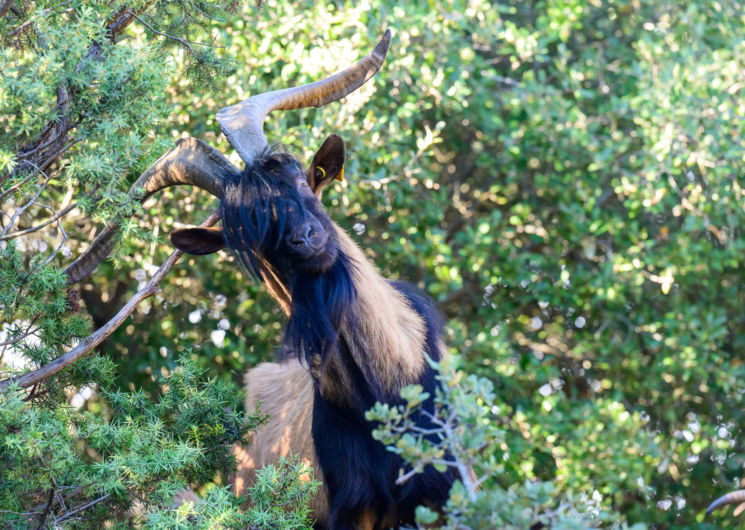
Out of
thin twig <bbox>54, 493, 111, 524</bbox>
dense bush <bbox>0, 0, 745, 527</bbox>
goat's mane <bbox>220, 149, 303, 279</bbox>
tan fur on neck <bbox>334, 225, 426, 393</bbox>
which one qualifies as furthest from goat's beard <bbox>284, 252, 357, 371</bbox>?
dense bush <bbox>0, 0, 745, 527</bbox>

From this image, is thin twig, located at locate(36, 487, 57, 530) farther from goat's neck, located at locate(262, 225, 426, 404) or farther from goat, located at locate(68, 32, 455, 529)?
goat's neck, located at locate(262, 225, 426, 404)

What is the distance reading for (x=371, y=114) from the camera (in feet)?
19.9

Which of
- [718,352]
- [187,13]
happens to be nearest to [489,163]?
[718,352]

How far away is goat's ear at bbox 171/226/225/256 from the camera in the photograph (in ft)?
13.2

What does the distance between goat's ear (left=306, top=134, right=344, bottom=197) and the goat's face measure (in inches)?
13.9

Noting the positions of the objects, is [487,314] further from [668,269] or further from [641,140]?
[641,140]

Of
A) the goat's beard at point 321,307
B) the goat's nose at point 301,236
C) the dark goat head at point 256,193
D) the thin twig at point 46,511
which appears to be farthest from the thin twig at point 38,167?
the thin twig at point 46,511

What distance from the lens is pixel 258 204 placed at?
3635 mm

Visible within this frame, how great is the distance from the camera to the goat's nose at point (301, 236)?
140 inches

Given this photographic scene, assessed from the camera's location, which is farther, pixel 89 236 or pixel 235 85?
pixel 89 236

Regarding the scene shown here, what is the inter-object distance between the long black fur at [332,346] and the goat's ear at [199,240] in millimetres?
315

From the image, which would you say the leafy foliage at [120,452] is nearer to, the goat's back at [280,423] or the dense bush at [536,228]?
the goat's back at [280,423]

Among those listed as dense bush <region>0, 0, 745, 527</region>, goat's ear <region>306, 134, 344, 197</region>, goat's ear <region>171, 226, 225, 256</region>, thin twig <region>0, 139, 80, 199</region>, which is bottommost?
dense bush <region>0, 0, 745, 527</region>

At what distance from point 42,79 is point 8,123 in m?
0.21
